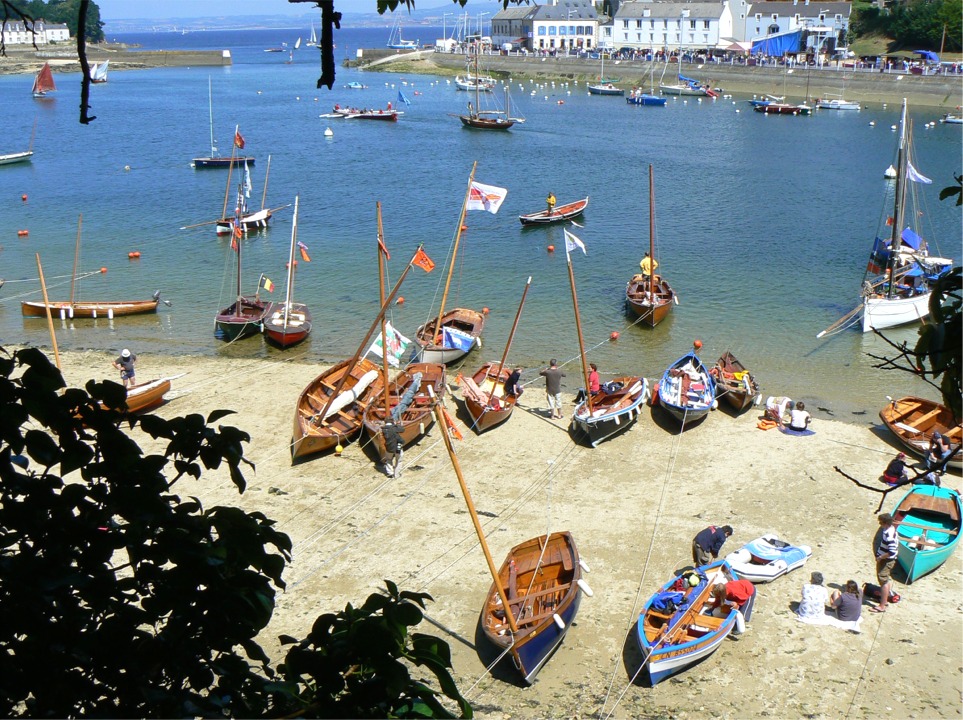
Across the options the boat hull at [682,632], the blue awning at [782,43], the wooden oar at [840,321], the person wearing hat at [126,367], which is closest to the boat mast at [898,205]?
the wooden oar at [840,321]

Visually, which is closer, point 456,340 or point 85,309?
point 456,340

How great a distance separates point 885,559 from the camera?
14.7 m

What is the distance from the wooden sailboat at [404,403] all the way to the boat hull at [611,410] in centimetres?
327

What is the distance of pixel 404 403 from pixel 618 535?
18.0 feet

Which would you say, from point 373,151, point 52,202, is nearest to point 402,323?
point 52,202

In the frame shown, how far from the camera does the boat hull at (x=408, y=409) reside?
19.3 meters

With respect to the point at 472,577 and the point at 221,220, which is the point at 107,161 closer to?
the point at 221,220

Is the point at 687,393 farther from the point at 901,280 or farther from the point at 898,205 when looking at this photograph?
the point at 901,280

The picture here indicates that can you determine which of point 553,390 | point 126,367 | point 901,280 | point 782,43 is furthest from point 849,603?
point 782,43

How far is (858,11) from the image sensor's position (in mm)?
109812

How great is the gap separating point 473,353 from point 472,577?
12252 mm

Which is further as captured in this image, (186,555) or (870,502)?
(870,502)

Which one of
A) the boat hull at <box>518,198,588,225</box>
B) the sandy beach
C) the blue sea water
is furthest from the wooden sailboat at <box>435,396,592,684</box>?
the boat hull at <box>518,198,588,225</box>

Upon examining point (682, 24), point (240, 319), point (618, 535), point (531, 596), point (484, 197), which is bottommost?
point (618, 535)
